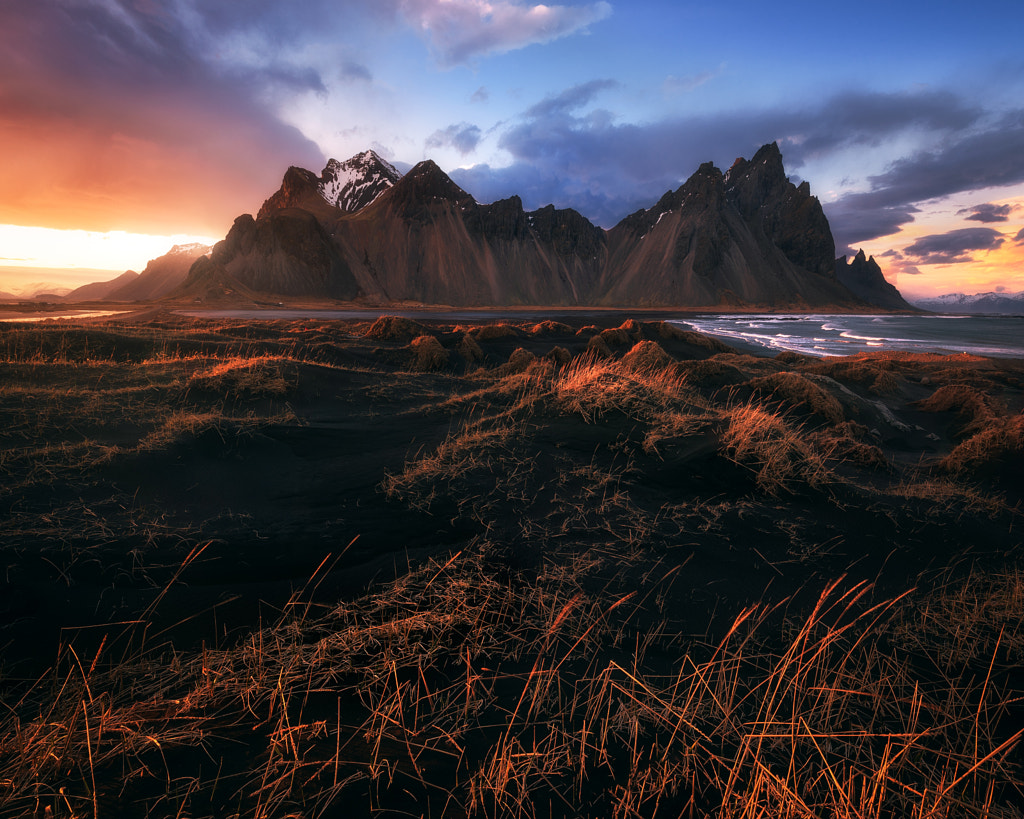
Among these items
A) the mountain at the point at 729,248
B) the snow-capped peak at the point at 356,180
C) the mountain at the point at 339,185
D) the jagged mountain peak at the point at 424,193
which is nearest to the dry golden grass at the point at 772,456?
the jagged mountain peak at the point at 424,193

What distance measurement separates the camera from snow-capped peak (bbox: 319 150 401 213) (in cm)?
16012

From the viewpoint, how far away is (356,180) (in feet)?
542

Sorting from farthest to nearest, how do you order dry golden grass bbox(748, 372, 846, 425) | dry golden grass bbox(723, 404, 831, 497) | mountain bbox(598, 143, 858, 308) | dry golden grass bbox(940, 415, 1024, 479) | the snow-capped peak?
the snow-capped peak
mountain bbox(598, 143, 858, 308)
dry golden grass bbox(748, 372, 846, 425)
dry golden grass bbox(940, 415, 1024, 479)
dry golden grass bbox(723, 404, 831, 497)

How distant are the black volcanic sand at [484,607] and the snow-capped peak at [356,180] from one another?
571 ft

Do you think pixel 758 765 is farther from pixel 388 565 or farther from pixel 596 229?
pixel 596 229

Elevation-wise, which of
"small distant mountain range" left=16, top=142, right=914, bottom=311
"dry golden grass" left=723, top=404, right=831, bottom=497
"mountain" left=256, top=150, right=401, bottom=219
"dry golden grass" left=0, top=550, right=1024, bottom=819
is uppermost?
"mountain" left=256, top=150, right=401, bottom=219

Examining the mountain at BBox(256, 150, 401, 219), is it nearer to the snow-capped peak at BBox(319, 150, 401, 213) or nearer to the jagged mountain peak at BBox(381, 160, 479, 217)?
the snow-capped peak at BBox(319, 150, 401, 213)

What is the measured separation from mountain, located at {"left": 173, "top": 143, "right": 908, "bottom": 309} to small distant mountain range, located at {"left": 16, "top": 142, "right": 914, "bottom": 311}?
40 cm

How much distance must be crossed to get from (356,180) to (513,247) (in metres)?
69.5

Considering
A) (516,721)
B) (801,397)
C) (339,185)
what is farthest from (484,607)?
(339,185)

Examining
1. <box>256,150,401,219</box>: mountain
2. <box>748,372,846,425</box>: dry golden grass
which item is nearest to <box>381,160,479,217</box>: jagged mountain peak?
<box>256,150,401,219</box>: mountain

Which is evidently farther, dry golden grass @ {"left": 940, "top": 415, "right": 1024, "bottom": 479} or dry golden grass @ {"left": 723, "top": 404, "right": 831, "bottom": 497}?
dry golden grass @ {"left": 940, "top": 415, "right": 1024, "bottom": 479}

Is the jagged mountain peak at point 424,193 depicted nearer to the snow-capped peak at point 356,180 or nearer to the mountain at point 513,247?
the mountain at point 513,247

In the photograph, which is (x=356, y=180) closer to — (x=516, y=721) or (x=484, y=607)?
(x=484, y=607)
